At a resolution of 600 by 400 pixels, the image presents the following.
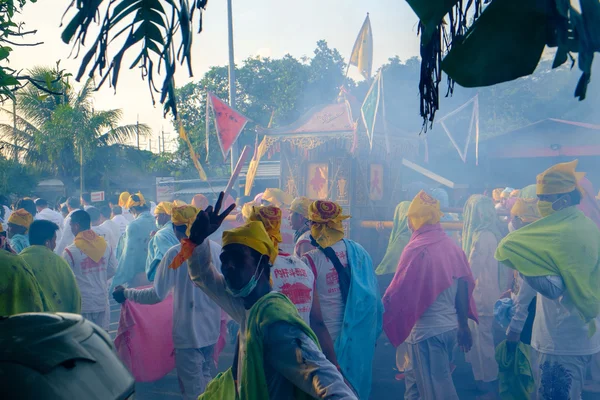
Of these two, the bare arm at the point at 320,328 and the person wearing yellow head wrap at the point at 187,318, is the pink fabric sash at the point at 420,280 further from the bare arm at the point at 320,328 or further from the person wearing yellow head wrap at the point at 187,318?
the person wearing yellow head wrap at the point at 187,318

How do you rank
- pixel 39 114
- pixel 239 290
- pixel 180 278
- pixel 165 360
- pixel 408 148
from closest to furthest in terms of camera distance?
pixel 239 290 < pixel 180 278 < pixel 165 360 < pixel 408 148 < pixel 39 114

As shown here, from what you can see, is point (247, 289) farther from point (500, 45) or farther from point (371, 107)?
point (371, 107)

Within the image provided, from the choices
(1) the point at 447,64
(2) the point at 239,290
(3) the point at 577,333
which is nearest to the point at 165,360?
(2) the point at 239,290

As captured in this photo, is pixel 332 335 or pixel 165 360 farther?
pixel 165 360

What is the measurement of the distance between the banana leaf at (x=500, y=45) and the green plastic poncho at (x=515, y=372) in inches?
182

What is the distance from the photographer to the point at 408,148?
1133 centimetres

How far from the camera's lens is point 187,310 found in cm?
485

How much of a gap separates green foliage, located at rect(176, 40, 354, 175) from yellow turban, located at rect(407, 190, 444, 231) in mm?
19256

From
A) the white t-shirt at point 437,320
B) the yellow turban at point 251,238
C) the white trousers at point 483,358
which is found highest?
the yellow turban at point 251,238

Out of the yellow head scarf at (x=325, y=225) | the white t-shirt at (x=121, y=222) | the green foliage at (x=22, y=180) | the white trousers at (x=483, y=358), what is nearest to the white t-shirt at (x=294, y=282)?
the yellow head scarf at (x=325, y=225)

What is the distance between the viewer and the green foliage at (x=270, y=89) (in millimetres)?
25281

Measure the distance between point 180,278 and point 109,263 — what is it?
2227 mm

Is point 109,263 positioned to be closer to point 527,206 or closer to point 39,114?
point 527,206

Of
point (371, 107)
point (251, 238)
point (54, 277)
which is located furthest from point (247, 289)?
point (371, 107)
